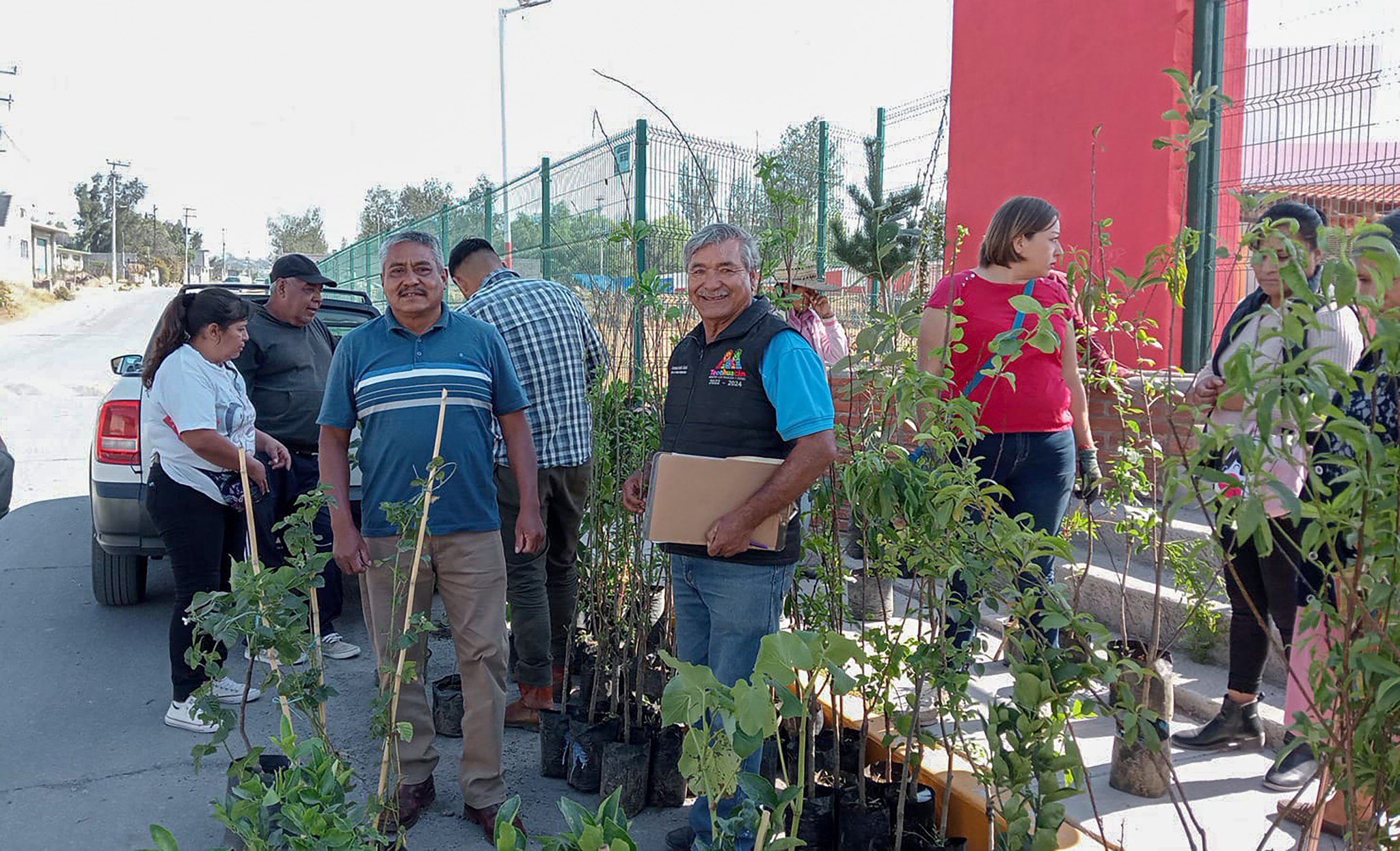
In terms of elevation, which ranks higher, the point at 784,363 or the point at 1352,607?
the point at 784,363

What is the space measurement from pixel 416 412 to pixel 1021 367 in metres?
2.08

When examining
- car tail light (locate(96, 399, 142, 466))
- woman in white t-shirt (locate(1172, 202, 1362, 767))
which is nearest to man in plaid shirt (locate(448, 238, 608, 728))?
car tail light (locate(96, 399, 142, 466))

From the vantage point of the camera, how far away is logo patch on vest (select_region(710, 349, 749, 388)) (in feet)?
9.67

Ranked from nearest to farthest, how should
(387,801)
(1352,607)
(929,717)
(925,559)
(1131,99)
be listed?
(1352,607)
(925,559)
(387,801)
(929,717)
(1131,99)

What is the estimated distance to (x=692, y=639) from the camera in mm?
3158

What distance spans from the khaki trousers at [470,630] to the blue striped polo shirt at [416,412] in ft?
0.28

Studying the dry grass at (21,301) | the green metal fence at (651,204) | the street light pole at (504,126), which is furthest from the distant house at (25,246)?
the green metal fence at (651,204)

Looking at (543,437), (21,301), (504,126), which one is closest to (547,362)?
(543,437)

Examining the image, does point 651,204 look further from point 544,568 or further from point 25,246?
point 25,246

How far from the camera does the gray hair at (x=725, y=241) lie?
3004 mm

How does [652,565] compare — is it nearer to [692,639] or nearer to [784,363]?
[692,639]

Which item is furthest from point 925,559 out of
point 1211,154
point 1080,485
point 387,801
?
point 1211,154

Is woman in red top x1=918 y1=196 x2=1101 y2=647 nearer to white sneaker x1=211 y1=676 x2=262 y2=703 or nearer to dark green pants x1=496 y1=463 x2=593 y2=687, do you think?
dark green pants x1=496 y1=463 x2=593 y2=687

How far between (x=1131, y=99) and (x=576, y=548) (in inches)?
182
